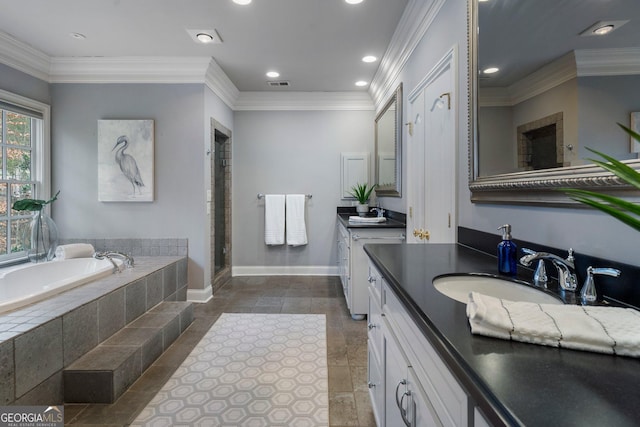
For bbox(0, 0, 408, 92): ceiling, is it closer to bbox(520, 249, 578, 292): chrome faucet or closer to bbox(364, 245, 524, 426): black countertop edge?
bbox(520, 249, 578, 292): chrome faucet

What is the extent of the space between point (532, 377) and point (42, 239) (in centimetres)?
383

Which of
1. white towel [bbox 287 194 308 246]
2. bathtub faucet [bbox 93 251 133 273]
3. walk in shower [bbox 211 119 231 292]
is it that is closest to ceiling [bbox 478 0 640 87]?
bathtub faucet [bbox 93 251 133 273]

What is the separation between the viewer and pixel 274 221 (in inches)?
173

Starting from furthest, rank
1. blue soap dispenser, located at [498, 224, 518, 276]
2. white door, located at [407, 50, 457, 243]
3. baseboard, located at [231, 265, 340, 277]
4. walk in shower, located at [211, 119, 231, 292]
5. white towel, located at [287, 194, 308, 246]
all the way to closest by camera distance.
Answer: baseboard, located at [231, 265, 340, 277] → white towel, located at [287, 194, 308, 246] → walk in shower, located at [211, 119, 231, 292] → white door, located at [407, 50, 457, 243] → blue soap dispenser, located at [498, 224, 518, 276]

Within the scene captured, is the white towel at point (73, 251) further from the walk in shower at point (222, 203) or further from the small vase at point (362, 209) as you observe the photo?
the small vase at point (362, 209)

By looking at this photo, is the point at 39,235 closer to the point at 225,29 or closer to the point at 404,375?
the point at 225,29

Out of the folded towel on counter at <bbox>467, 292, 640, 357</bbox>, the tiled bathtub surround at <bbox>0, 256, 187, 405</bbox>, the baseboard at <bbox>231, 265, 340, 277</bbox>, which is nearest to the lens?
the folded towel on counter at <bbox>467, 292, 640, 357</bbox>

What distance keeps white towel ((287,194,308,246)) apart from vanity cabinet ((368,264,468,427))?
2819 millimetres

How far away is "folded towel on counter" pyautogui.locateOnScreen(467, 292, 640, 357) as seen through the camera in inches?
22.4

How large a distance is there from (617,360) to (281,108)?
4.40 meters

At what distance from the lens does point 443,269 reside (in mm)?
1192

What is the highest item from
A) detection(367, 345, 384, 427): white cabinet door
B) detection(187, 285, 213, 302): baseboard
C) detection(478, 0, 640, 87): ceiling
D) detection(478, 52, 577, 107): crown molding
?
detection(478, 0, 640, 87): ceiling

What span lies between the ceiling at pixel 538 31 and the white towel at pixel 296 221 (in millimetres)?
3156

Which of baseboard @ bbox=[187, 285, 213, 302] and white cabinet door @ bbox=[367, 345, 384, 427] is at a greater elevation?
white cabinet door @ bbox=[367, 345, 384, 427]
